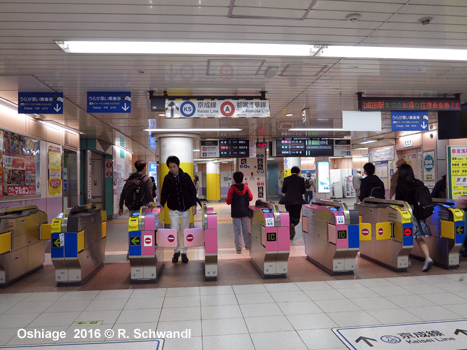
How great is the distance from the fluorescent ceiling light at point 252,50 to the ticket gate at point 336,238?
2.11 metres

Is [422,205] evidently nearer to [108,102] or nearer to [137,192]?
[137,192]

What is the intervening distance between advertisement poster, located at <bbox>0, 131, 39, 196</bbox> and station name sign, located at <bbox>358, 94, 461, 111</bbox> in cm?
666

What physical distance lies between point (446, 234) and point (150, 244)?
4349 mm

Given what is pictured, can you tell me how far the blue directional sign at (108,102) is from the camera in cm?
586

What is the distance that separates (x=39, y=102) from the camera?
5852mm

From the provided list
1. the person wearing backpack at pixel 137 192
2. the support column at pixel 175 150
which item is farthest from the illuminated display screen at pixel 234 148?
the person wearing backpack at pixel 137 192

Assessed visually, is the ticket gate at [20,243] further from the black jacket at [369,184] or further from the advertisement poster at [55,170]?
the black jacket at [369,184]

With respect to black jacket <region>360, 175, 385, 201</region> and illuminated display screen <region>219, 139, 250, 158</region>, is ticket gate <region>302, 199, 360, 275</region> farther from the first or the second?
illuminated display screen <region>219, 139, 250, 158</region>

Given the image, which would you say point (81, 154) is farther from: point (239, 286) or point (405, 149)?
point (405, 149)

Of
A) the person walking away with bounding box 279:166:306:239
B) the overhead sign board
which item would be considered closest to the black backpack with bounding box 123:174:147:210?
the overhead sign board

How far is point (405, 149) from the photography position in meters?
11.1

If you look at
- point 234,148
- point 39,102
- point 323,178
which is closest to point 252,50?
point 39,102

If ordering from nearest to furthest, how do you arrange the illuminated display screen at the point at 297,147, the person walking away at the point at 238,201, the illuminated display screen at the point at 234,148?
the person walking away at the point at 238,201
the illuminated display screen at the point at 234,148
the illuminated display screen at the point at 297,147

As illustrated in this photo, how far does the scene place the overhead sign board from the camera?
568 cm
